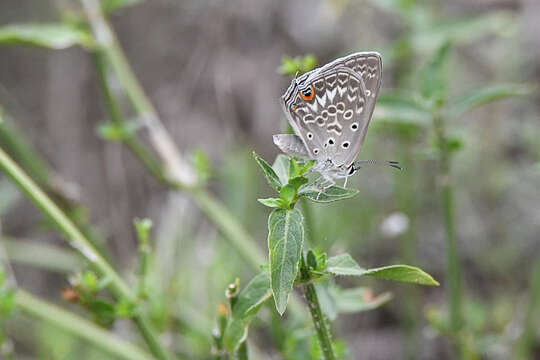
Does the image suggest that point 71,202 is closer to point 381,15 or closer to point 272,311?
point 272,311

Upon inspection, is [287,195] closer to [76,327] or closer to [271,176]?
[271,176]

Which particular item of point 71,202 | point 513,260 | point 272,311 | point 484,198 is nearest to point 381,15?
point 484,198

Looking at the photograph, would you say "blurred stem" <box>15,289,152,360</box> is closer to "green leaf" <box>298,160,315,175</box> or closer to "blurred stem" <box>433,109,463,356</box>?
"green leaf" <box>298,160,315,175</box>

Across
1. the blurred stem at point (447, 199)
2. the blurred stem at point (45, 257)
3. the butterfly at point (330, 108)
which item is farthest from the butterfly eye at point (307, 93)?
the blurred stem at point (45, 257)

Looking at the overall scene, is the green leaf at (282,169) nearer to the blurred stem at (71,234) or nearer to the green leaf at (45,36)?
the blurred stem at (71,234)

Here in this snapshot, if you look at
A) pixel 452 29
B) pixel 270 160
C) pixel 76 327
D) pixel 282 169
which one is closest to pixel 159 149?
pixel 76 327
